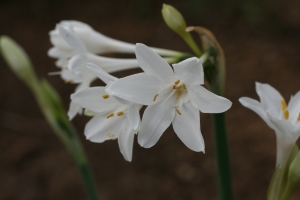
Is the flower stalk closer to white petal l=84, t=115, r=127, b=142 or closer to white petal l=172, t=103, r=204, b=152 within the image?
white petal l=84, t=115, r=127, b=142

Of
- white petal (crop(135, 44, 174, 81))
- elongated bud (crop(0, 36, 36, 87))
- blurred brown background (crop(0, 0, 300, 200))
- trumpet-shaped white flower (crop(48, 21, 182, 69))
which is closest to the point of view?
white petal (crop(135, 44, 174, 81))

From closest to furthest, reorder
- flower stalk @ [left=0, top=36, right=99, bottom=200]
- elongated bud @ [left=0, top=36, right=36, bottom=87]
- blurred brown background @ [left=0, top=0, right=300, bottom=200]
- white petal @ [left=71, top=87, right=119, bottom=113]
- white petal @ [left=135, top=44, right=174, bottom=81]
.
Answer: white petal @ [left=135, top=44, right=174, bottom=81], white petal @ [left=71, top=87, right=119, bottom=113], flower stalk @ [left=0, top=36, right=99, bottom=200], elongated bud @ [left=0, top=36, right=36, bottom=87], blurred brown background @ [left=0, top=0, right=300, bottom=200]

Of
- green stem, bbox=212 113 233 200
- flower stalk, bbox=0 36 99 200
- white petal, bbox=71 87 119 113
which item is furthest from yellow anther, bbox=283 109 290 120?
flower stalk, bbox=0 36 99 200

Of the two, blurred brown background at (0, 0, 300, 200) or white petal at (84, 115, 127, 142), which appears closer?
white petal at (84, 115, 127, 142)

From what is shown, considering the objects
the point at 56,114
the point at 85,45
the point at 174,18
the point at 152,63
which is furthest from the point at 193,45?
the point at 56,114

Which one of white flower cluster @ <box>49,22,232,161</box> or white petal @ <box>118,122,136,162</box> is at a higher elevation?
white flower cluster @ <box>49,22,232,161</box>

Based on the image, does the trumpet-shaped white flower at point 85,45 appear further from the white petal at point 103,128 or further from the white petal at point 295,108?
the white petal at point 295,108

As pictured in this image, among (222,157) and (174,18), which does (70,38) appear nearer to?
(174,18)

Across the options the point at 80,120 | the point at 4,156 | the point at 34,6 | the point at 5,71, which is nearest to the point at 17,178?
the point at 4,156
